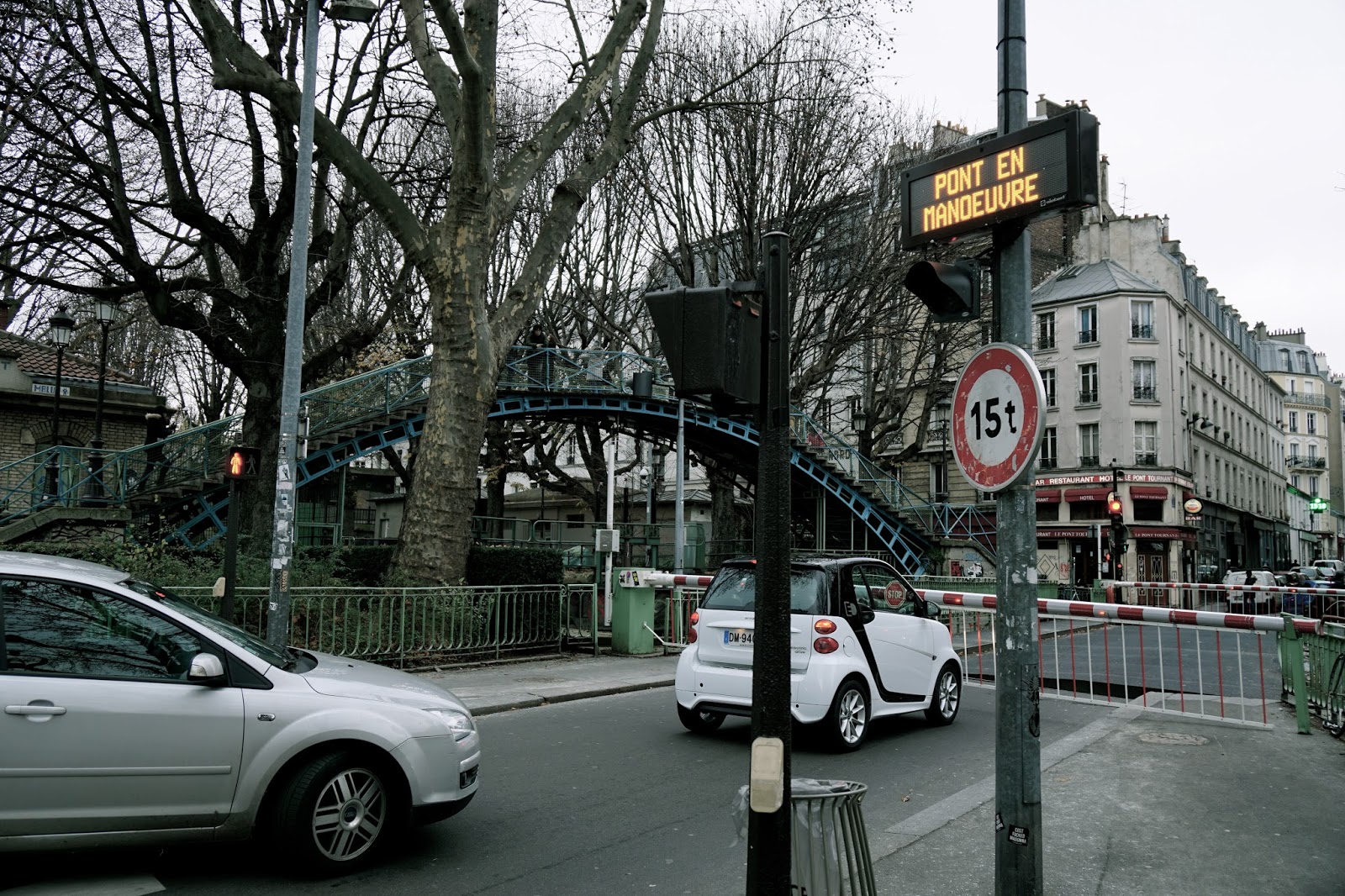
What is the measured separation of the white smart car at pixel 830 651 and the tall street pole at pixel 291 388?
4828 mm

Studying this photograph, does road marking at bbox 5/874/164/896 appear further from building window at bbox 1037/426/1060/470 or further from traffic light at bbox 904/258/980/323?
building window at bbox 1037/426/1060/470

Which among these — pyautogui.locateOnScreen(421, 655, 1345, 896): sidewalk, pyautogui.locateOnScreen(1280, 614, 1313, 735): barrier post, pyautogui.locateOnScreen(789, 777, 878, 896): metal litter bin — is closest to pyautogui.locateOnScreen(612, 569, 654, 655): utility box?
pyautogui.locateOnScreen(421, 655, 1345, 896): sidewalk

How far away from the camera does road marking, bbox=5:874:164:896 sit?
459cm

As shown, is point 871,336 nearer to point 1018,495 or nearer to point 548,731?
point 548,731

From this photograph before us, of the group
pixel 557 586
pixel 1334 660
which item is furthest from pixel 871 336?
pixel 1334 660

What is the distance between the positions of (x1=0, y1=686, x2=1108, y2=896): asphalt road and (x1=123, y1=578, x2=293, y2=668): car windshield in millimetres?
1048

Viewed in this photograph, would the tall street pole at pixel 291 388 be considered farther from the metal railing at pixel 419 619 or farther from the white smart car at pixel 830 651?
the white smart car at pixel 830 651

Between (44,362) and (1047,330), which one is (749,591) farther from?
(1047,330)

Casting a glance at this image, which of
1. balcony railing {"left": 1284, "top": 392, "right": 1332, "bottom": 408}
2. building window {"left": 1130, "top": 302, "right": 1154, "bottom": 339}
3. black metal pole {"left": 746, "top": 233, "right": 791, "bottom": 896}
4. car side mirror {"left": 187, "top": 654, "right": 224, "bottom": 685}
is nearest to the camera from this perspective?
black metal pole {"left": 746, "top": 233, "right": 791, "bottom": 896}

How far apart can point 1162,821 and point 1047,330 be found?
1727 inches

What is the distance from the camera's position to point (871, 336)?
27.4 m

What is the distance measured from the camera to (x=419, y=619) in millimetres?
13062

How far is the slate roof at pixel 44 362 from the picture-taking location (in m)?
29.4

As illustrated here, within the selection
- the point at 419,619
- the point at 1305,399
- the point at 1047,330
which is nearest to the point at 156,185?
the point at 419,619
